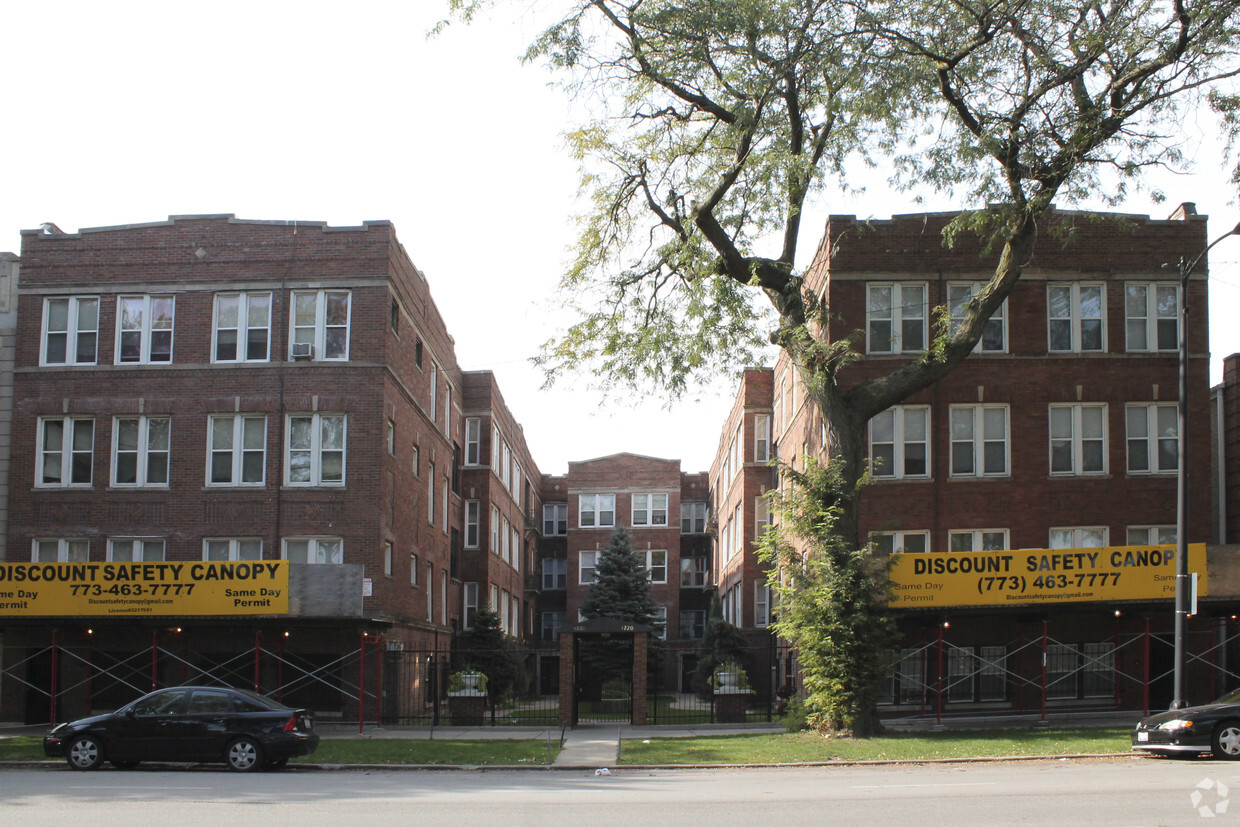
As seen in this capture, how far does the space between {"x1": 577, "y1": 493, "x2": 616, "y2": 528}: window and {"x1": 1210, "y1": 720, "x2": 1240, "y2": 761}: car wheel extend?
47.0m

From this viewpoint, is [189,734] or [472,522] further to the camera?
[472,522]

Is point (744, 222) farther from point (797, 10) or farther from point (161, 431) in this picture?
point (161, 431)

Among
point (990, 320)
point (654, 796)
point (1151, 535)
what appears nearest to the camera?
point (654, 796)

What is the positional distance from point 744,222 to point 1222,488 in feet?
50.6

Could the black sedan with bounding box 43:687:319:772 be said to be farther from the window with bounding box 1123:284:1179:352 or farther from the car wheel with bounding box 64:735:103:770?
the window with bounding box 1123:284:1179:352

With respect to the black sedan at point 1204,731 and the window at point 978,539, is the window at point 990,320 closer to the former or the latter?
the window at point 978,539

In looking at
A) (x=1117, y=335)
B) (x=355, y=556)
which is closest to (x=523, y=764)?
(x=355, y=556)

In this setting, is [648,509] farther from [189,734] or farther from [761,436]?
[189,734]

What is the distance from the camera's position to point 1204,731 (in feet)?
56.1

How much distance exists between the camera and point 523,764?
19625 mm

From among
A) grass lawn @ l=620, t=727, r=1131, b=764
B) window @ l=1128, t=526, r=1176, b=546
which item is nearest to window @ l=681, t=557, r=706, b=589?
window @ l=1128, t=526, r=1176, b=546

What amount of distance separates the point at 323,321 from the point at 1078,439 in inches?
764

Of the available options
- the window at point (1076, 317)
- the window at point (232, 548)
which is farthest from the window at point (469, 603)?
the window at point (1076, 317)

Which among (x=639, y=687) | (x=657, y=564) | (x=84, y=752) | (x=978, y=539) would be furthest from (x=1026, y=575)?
(x=657, y=564)
